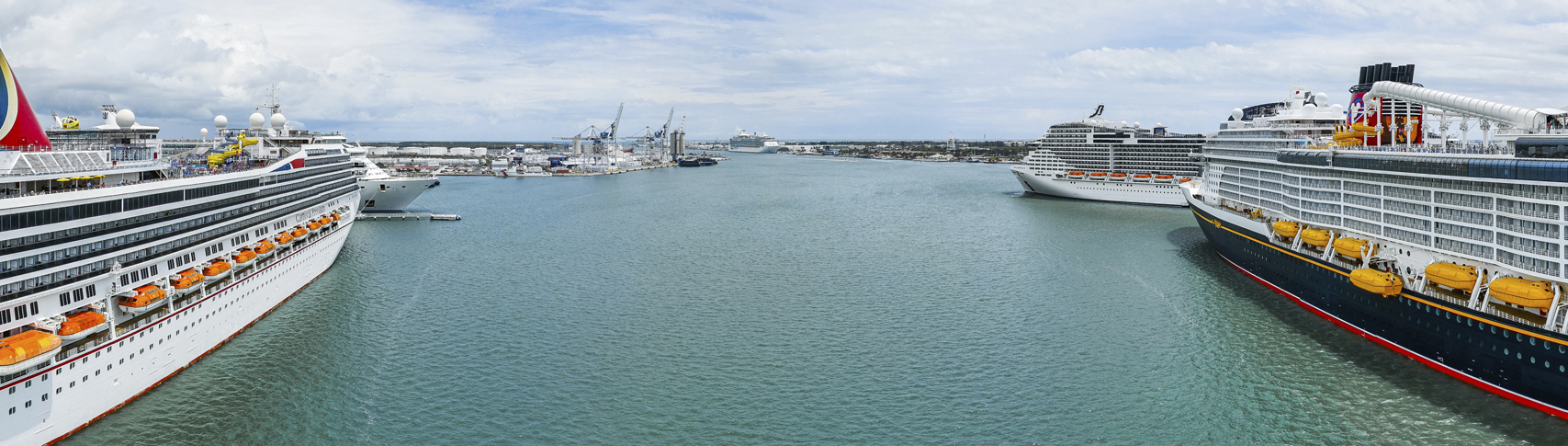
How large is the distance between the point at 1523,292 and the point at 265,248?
32968mm

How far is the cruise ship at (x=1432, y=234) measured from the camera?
1744 centimetres

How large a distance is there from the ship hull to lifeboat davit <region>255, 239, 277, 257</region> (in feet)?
105

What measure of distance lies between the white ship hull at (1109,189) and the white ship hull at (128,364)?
2285 inches

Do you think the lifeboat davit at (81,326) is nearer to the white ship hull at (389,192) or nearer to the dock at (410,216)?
the white ship hull at (389,192)

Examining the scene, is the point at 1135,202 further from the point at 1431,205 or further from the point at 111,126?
the point at 111,126

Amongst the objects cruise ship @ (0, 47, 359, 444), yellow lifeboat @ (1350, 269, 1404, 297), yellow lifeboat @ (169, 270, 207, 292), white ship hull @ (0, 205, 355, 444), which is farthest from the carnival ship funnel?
yellow lifeboat @ (1350, 269, 1404, 297)

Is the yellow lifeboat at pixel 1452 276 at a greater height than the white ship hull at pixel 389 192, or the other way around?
the white ship hull at pixel 389 192

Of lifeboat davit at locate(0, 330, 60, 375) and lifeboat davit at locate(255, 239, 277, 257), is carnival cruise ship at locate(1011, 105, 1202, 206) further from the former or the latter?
lifeboat davit at locate(0, 330, 60, 375)

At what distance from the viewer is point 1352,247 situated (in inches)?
917

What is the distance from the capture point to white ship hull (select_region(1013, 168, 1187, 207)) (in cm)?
6281

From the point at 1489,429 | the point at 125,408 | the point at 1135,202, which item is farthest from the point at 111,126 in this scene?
the point at 1135,202

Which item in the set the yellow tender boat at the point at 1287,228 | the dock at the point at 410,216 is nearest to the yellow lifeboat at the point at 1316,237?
the yellow tender boat at the point at 1287,228

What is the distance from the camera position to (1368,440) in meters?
16.3

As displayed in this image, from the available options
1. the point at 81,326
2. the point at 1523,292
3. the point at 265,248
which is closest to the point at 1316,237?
the point at 1523,292
